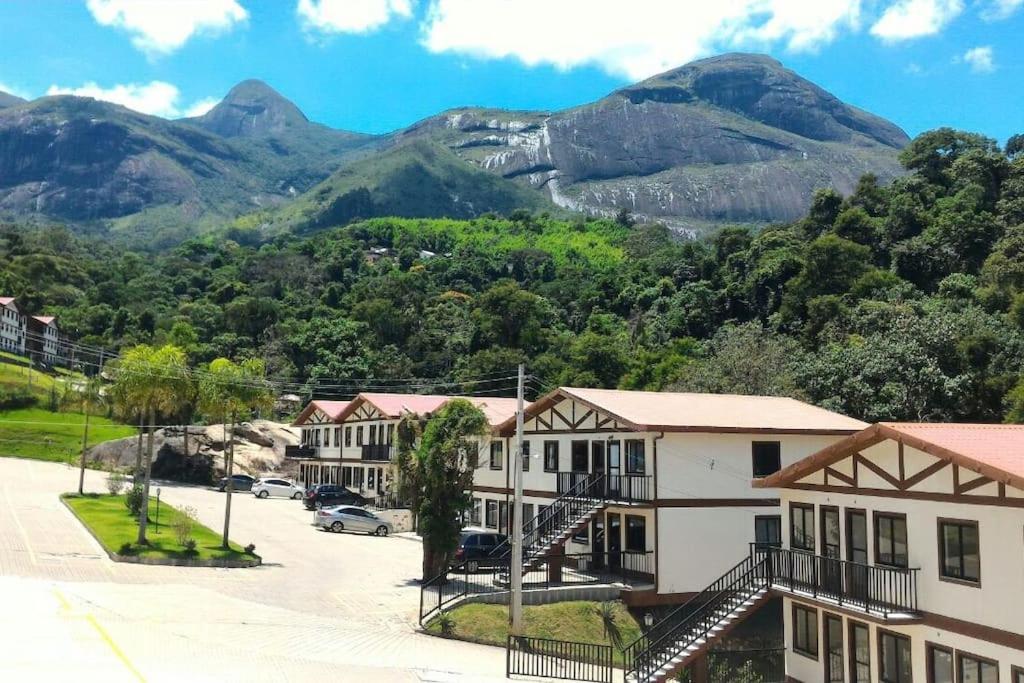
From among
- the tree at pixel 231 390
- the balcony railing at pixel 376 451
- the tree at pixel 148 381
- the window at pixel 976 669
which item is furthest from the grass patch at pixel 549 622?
the balcony railing at pixel 376 451

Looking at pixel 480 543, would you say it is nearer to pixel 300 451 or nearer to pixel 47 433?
pixel 300 451

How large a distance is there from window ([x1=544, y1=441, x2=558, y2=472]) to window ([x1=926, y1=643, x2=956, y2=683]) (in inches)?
740

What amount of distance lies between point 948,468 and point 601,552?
14278mm

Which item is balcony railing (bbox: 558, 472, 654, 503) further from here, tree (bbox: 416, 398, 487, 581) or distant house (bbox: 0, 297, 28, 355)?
distant house (bbox: 0, 297, 28, 355)

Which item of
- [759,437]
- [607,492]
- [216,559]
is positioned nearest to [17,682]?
[216,559]

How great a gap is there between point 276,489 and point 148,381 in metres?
26.1

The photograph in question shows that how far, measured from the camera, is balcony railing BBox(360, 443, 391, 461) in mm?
53188

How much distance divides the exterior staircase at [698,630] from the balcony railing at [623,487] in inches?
227

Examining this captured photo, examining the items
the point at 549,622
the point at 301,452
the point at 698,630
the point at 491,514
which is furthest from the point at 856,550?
the point at 301,452

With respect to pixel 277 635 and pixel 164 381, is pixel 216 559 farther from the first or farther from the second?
pixel 277 635

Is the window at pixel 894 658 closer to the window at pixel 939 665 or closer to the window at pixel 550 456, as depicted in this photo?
the window at pixel 939 665

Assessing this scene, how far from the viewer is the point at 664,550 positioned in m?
28.4

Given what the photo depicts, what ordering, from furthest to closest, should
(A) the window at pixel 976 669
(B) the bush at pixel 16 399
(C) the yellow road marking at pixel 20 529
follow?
(B) the bush at pixel 16 399 → (C) the yellow road marking at pixel 20 529 → (A) the window at pixel 976 669

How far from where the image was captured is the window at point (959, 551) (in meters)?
16.5
